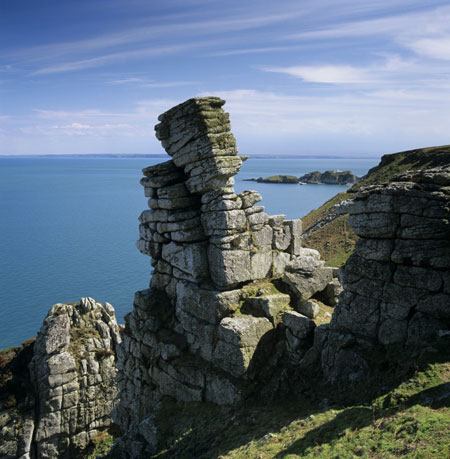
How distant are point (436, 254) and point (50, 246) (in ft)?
320

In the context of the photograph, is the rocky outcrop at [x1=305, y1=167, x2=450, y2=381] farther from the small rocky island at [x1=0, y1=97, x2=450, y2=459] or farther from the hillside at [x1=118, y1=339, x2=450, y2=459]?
the hillside at [x1=118, y1=339, x2=450, y2=459]

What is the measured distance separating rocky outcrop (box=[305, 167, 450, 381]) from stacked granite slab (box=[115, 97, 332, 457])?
500cm

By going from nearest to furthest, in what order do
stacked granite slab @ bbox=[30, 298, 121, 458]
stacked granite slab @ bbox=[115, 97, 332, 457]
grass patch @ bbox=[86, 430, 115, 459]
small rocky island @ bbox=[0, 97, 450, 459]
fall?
small rocky island @ bbox=[0, 97, 450, 459]
stacked granite slab @ bbox=[115, 97, 332, 457]
grass patch @ bbox=[86, 430, 115, 459]
stacked granite slab @ bbox=[30, 298, 121, 458]

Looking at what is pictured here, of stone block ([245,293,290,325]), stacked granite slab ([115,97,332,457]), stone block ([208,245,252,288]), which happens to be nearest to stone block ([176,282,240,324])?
stacked granite slab ([115,97,332,457])

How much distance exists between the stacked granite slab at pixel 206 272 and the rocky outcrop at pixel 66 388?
1823 centimetres

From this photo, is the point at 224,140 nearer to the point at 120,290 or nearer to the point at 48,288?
the point at 120,290

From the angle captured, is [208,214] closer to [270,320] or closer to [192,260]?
[192,260]

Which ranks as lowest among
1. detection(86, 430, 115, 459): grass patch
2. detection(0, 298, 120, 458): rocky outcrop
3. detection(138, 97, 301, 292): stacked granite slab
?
detection(86, 430, 115, 459): grass patch

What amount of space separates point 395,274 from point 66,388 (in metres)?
36.9

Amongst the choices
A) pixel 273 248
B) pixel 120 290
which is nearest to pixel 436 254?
pixel 273 248

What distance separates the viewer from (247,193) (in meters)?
24.4

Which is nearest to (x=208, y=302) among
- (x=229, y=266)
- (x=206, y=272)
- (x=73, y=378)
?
(x=206, y=272)

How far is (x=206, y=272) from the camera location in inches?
958

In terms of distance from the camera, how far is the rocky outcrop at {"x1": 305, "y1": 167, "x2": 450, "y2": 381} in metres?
16.4
